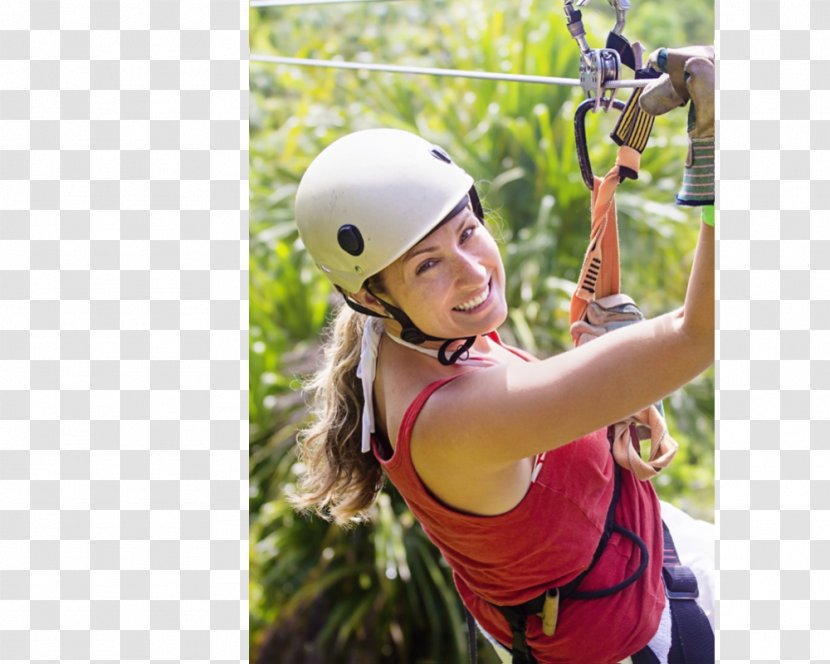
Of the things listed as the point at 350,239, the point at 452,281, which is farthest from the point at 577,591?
the point at 350,239

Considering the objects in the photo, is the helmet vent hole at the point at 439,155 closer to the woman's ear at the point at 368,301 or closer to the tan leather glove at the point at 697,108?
the woman's ear at the point at 368,301

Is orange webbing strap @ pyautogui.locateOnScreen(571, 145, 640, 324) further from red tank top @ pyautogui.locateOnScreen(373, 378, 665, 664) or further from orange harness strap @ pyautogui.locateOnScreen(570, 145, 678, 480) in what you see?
red tank top @ pyautogui.locateOnScreen(373, 378, 665, 664)

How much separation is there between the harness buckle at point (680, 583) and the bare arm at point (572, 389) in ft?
2.12

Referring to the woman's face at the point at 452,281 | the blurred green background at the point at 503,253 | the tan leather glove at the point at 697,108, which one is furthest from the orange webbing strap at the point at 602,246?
the blurred green background at the point at 503,253

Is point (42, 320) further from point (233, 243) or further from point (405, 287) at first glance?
point (405, 287)

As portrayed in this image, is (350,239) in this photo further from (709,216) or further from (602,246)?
(709,216)

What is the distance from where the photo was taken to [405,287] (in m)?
1.95

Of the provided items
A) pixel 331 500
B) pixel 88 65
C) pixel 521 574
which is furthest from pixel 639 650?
pixel 88 65

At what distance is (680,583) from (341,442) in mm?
746

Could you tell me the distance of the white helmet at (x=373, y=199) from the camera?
1901mm

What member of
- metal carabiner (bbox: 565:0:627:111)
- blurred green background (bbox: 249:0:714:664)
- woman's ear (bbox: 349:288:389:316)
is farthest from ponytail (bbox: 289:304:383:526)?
blurred green background (bbox: 249:0:714:664)

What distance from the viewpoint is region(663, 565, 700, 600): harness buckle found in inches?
87.7

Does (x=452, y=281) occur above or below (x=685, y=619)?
above

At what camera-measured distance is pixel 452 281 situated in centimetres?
191
